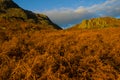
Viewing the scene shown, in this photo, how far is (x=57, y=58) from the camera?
38.0 feet

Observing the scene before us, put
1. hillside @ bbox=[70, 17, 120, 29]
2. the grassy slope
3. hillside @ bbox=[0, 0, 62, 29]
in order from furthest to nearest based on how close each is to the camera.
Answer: hillside @ bbox=[70, 17, 120, 29] → hillside @ bbox=[0, 0, 62, 29] → the grassy slope

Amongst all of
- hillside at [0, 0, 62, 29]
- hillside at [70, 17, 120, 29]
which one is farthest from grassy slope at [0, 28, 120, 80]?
hillside at [70, 17, 120, 29]

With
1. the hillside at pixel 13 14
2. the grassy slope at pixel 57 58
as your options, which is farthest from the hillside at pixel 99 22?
the grassy slope at pixel 57 58

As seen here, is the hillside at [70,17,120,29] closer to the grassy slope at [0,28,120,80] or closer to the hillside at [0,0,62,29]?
the hillside at [0,0,62,29]

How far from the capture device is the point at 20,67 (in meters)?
10.9

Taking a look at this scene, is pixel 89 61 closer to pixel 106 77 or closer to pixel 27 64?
pixel 106 77

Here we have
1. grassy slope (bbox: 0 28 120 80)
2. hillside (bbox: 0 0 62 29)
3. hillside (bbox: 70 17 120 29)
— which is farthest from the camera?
hillside (bbox: 70 17 120 29)

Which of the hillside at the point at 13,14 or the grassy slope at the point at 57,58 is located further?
the hillside at the point at 13,14

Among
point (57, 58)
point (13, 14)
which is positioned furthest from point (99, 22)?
point (57, 58)

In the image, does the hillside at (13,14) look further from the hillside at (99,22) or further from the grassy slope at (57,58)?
the hillside at (99,22)

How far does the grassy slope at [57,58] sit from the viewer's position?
10.8 meters

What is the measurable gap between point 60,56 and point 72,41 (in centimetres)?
201

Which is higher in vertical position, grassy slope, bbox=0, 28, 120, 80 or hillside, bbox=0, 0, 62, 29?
hillside, bbox=0, 0, 62, 29

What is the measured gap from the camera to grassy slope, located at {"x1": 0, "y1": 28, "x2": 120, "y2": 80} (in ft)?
35.5
